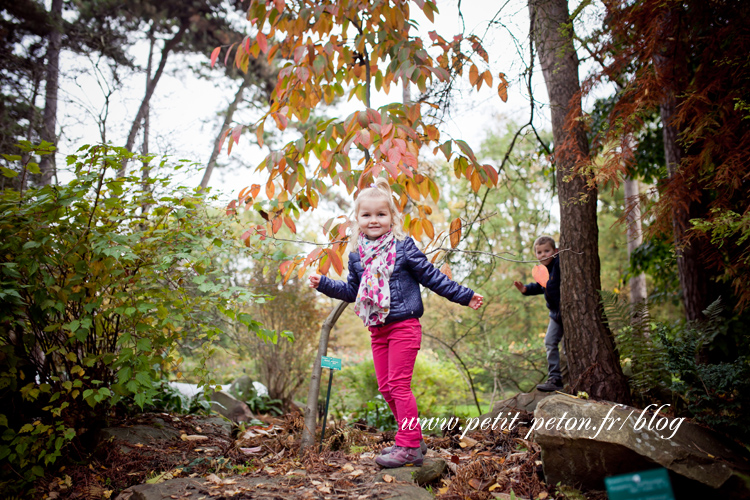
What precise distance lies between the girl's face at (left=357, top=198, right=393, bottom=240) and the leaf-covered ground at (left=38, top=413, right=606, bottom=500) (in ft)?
4.40

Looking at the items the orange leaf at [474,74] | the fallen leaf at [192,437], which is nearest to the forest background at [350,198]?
the orange leaf at [474,74]

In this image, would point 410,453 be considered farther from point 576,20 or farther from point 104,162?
point 576,20

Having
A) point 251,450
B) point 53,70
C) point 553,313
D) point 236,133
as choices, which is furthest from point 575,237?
point 53,70

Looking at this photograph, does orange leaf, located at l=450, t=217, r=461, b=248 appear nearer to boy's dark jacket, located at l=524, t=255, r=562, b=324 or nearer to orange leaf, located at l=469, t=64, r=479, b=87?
orange leaf, located at l=469, t=64, r=479, b=87

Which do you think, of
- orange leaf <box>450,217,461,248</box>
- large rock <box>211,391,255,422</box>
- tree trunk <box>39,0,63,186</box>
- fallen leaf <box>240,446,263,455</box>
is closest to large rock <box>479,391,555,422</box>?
orange leaf <box>450,217,461,248</box>

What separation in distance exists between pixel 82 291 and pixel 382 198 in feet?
6.26

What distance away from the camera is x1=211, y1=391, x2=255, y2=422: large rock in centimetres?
477

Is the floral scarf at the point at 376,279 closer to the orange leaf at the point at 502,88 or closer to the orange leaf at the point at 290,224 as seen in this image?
the orange leaf at the point at 290,224

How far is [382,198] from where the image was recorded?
2609 mm

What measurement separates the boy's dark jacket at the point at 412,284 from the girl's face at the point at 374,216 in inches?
5.3

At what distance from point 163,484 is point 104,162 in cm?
182

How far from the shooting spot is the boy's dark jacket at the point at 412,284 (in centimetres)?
251

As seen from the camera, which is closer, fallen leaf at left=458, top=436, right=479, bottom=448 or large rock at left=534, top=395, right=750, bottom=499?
large rock at left=534, top=395, right=750, bottom=499

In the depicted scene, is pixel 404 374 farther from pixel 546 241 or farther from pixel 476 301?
pixel 546 241
